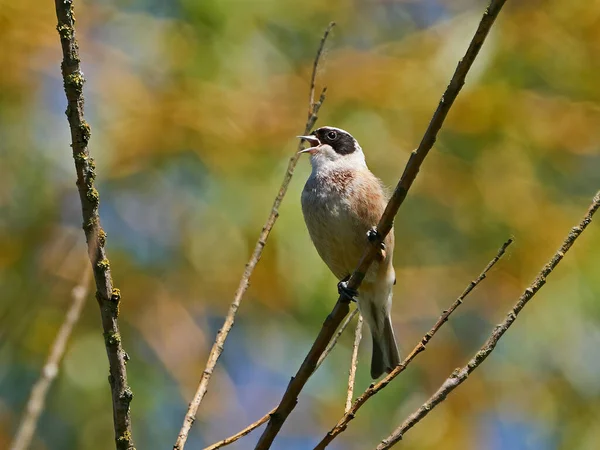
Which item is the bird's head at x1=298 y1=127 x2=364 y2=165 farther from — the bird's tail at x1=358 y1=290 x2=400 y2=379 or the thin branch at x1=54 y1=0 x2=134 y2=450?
the thin branch at x1=54 y1=0 x2=134 y2=450

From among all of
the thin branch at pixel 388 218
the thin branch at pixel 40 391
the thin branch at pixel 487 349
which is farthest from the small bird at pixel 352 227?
the thin branch at pixel 40 391

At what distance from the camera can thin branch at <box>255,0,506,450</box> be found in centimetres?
208

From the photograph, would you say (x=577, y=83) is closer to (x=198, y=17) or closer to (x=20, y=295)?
(x=198, y=17)

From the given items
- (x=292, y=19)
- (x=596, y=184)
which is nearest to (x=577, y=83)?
(x=596, y=184)

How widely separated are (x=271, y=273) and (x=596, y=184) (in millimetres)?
2415

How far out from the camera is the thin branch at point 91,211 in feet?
6.17

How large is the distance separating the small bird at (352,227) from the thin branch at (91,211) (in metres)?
2.06

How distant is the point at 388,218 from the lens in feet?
8.15

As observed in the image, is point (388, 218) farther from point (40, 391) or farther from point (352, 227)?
point (352, 227)

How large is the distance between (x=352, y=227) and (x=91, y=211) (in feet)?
7.49

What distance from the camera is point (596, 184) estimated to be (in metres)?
5.88

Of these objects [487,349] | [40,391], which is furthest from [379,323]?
[40,391]

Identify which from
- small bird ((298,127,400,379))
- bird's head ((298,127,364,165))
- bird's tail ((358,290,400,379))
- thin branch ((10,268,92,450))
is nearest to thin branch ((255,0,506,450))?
thin branch ((10,268,92,450))

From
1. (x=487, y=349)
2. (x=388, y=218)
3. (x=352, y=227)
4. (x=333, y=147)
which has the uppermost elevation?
(x=333, y=147)
